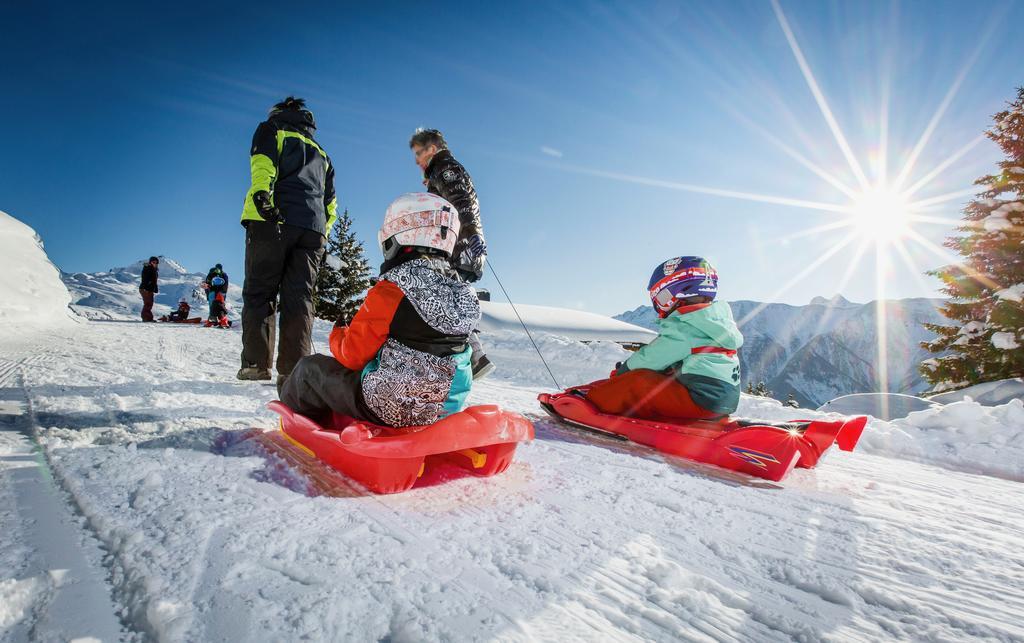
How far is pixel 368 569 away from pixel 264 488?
679mm

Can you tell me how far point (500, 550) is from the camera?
4.13ft

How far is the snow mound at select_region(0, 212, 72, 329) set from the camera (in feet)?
21.3

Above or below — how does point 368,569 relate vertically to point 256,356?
below

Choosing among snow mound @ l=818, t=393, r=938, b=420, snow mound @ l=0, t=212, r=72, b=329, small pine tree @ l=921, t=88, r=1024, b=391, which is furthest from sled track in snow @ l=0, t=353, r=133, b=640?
small pine tree @ l=921, t=88, r=1024, b=391

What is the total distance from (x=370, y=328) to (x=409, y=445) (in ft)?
1.77

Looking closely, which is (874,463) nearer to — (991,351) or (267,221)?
(267,221)

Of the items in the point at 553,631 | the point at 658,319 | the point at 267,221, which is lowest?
the point at 553,631

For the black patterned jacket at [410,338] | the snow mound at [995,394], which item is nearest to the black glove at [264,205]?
the black patterned jacket at [410,338]

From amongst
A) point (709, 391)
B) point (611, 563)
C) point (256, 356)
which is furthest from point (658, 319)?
point (256, 356)

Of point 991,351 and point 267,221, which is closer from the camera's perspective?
point 267,221

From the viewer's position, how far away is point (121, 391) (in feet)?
9.36

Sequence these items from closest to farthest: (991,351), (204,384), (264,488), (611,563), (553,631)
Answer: (553,631) < (611,563) < (264,488) < (204,384) < (991,351)

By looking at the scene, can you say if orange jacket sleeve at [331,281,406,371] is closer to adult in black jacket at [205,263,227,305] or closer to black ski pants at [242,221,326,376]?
black ski pants at [242,221,326,376]

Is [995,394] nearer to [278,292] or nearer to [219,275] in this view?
[278,292]
